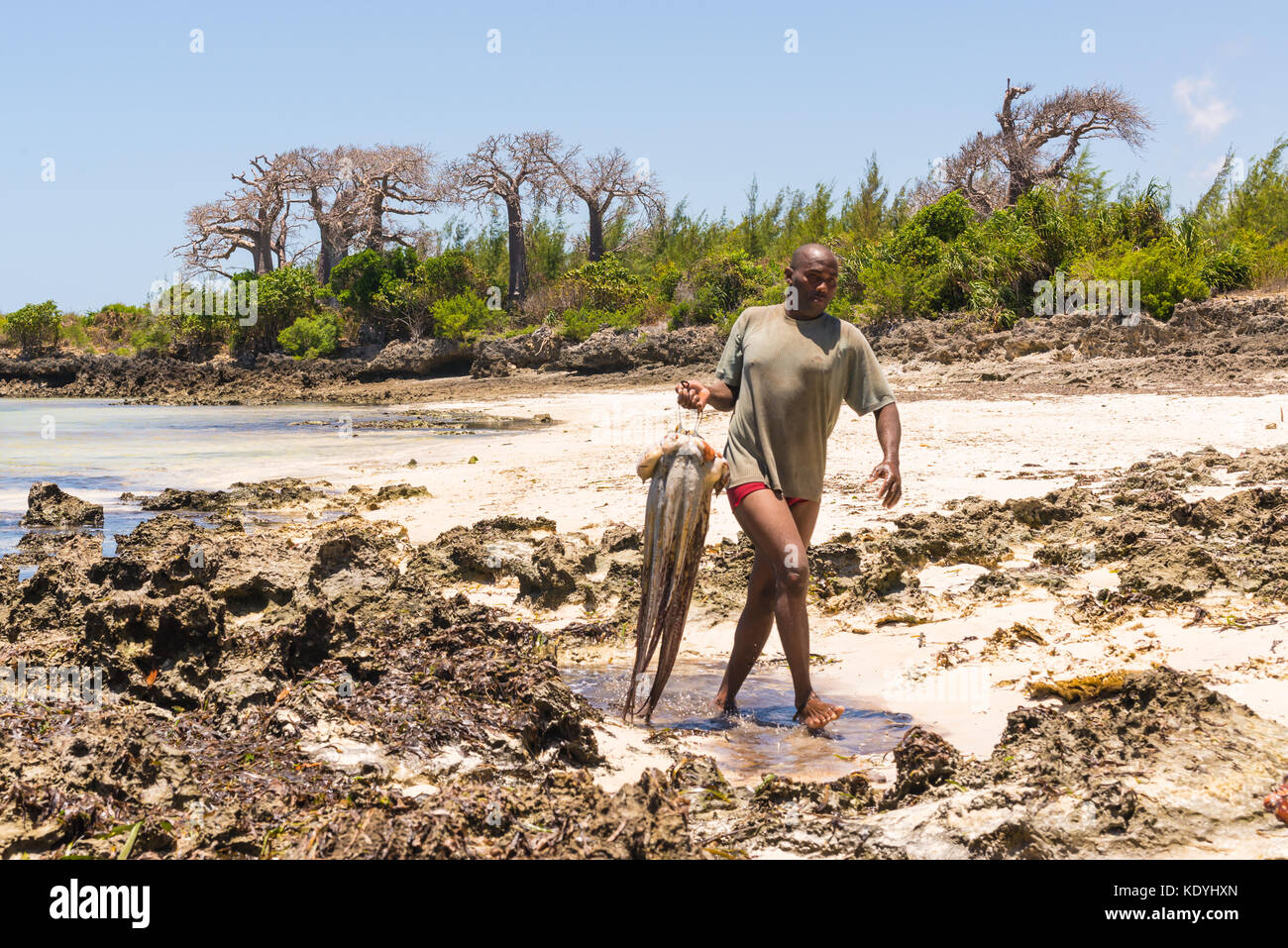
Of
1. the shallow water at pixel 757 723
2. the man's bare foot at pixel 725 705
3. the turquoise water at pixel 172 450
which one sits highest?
the turquoise water at pixel 172 450

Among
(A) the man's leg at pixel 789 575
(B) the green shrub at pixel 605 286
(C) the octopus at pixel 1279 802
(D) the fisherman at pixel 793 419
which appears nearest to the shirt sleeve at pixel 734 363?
(D) the fisherman at pixel 793 419

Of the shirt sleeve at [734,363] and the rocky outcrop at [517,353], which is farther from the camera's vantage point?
the rocky outcrop at [517,353]

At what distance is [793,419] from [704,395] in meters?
0.34

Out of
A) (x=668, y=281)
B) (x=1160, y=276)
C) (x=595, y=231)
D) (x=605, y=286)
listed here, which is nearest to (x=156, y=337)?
(x=595, y=231)

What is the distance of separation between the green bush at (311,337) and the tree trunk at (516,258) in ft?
19.4

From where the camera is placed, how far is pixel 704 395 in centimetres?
379

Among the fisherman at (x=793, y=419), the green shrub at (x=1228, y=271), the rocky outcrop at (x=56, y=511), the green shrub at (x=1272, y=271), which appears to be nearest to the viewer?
the fisherman at (x=793, y=419)

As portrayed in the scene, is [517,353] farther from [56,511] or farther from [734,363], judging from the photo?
[734,363]

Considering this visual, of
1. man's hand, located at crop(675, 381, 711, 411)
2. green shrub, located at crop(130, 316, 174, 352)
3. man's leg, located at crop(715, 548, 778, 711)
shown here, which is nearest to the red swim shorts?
man's leg, located at crop(715, 548, 778, 711)

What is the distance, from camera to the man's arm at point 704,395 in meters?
3.71

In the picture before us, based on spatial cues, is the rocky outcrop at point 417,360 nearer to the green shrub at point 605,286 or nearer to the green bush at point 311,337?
the green bush at point 311,337

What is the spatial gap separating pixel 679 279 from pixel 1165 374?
16.9 m

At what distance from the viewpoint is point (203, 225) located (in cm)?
4281

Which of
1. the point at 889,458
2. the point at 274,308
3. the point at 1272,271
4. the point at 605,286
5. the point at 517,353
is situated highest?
the point at 605,286
